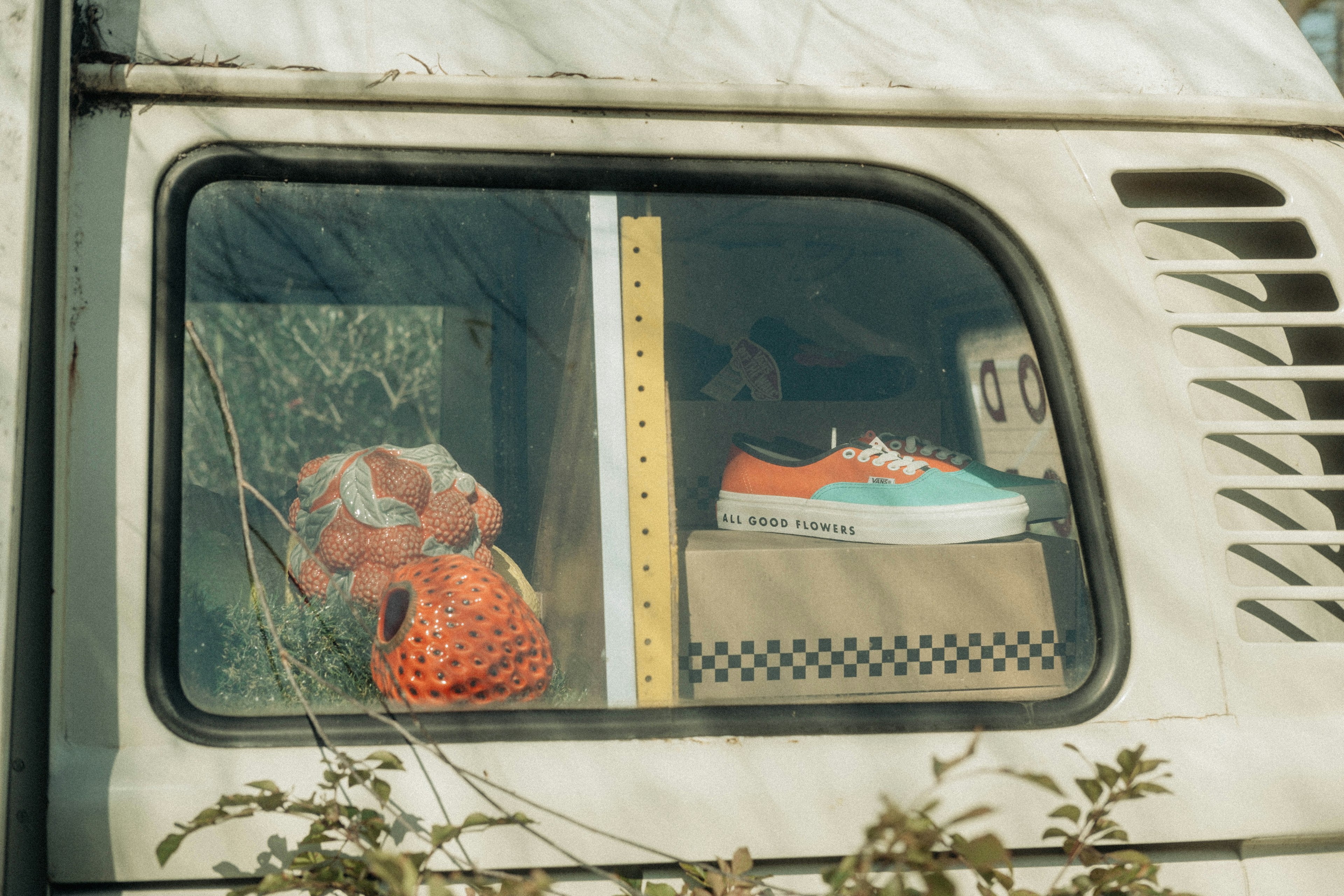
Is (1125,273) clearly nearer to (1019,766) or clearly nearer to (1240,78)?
(1240,78)

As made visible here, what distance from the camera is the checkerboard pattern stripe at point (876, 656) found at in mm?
1277

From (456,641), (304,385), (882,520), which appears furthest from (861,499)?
(304,385)

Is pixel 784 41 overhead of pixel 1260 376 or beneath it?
overhead

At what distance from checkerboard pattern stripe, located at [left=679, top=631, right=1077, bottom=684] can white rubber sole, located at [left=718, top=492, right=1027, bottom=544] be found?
14cm

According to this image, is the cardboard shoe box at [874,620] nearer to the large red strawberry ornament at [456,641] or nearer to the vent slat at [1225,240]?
the large red strawberry ornament at [456,641]

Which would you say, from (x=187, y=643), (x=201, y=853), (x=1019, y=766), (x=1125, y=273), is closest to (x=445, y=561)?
(x=187, y=643)

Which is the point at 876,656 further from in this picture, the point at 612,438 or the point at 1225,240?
the point at 1225,240

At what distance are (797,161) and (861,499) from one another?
491 millimetres

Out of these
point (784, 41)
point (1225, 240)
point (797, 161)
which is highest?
point (784, 41)

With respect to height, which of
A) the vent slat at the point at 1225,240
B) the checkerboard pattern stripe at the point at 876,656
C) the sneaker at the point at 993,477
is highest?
the vent slat at the point at 1225,240

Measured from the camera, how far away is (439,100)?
49.0 inches

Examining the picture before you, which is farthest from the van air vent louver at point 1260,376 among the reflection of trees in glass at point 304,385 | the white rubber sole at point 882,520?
the reflection of trees in glass at point 304,385

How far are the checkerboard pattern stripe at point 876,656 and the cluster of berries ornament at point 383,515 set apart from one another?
34 cm

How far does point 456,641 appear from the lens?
1217mm
